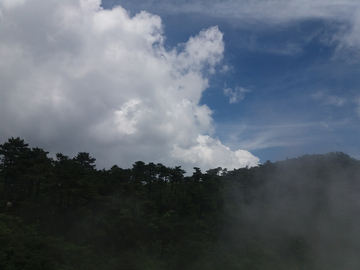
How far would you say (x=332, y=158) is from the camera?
53188 mm

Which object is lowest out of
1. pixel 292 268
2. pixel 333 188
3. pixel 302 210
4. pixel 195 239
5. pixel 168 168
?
pixel 292 268

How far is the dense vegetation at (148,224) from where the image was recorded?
85.2ft

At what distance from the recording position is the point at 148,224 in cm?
3259

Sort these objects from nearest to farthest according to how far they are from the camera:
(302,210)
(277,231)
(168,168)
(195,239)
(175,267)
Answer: (175,267) < (195,239) < (277,231) < (302,210) < (168,168)

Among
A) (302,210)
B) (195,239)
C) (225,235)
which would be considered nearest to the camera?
(195,239)

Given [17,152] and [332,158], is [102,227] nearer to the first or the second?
[17,152]

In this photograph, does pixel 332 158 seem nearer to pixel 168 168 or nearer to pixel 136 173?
pixel 168 168

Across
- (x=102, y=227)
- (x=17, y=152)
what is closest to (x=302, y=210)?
Answer: (x=102, y=227)

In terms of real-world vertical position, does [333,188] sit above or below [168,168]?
below

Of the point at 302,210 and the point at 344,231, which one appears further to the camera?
the point at 302,210

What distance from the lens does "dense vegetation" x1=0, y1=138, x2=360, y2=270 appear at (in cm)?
2597

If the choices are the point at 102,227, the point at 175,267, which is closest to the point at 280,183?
the point at 175,267

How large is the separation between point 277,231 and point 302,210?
7430 mm

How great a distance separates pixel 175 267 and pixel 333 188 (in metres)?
33.6
